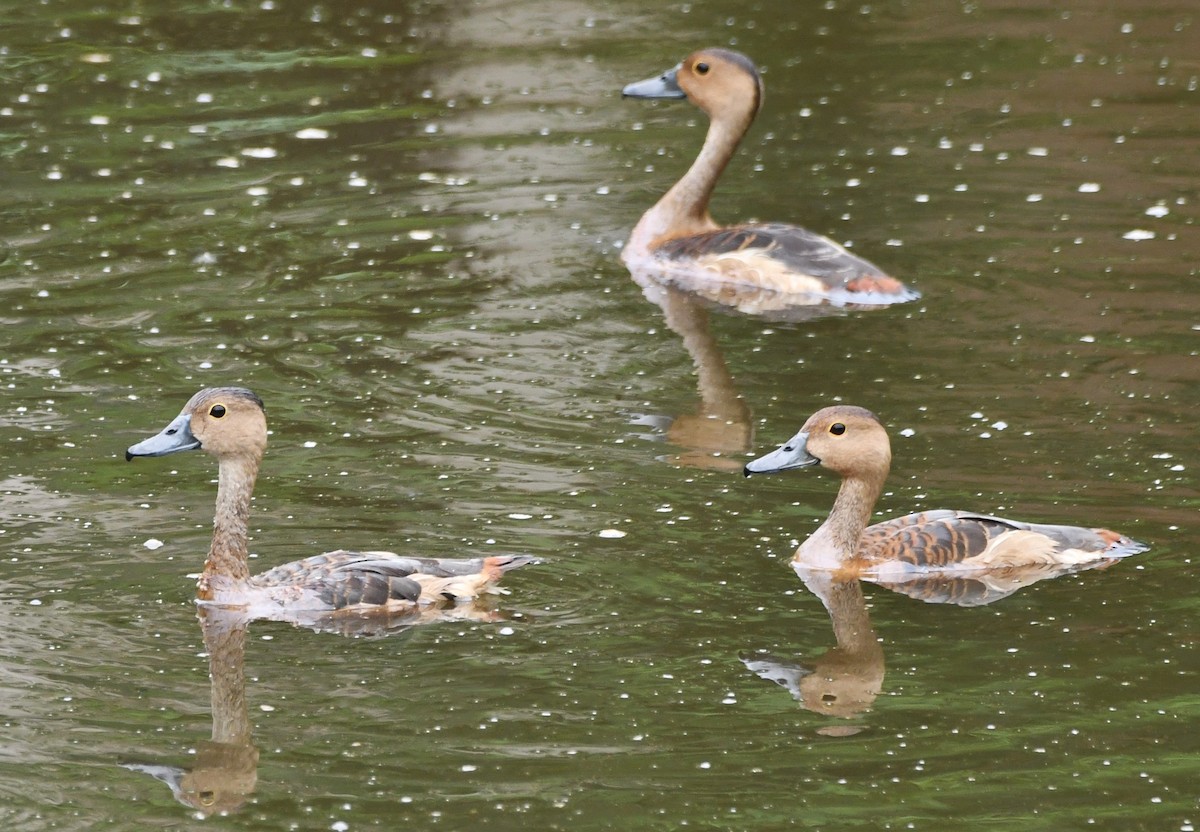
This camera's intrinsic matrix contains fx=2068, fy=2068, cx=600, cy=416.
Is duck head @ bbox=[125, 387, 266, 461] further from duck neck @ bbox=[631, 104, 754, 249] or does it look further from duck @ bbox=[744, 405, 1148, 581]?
duck neck @ bbox=[631, 104, 754, 249]

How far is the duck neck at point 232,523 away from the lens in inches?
364

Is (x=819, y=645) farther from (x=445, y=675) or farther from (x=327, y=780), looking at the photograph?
(x=327, y=780)

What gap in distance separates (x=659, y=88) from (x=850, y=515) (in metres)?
6.75

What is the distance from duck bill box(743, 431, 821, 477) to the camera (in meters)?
9.90

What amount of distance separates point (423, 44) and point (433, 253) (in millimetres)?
5943

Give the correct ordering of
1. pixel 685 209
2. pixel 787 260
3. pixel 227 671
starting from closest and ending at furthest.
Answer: pixel 227 671
pixel 787 260
pixel 685 209

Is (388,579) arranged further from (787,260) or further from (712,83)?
(712,83)

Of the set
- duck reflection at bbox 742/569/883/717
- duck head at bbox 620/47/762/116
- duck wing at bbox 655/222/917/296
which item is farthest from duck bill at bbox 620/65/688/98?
duck reflection at bbox 742/569/883/717

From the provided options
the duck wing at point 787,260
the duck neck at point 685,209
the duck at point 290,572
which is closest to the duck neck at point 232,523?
the duck at point 290,572

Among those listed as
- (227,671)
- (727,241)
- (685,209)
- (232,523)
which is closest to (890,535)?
(232,523)

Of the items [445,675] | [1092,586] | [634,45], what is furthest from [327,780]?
[634,45]

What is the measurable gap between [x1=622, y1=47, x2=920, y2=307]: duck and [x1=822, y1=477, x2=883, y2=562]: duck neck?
4059 millimetres

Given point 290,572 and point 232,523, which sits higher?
point 232,523

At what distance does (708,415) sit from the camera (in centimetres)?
1181
